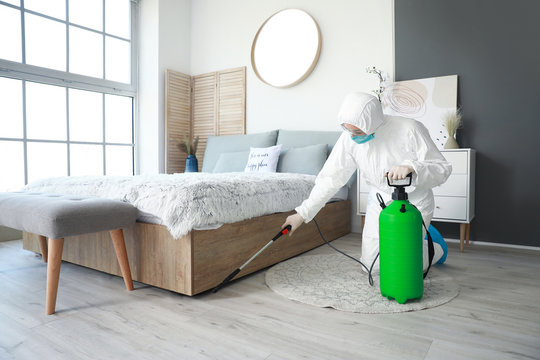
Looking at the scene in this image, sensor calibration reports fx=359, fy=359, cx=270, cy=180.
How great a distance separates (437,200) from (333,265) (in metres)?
1.07

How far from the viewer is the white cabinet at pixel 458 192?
2.64 m

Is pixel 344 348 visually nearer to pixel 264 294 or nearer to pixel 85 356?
pixel 264 294

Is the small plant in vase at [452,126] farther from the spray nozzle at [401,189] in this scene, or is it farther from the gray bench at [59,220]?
the gray bench at [59,220]

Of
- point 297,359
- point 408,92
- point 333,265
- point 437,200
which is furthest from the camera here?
point 408,92

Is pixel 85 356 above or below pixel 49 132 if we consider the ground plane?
below

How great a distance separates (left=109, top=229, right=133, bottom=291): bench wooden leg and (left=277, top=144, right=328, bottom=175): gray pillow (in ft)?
5.92

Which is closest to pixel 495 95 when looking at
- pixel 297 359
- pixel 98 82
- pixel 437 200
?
pixel 437 200

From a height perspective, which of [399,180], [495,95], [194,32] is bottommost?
[399,180]

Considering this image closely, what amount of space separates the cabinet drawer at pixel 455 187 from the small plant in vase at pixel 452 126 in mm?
288

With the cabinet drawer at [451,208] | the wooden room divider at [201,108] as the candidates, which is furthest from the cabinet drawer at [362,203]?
the wooden room divider at [201,108]

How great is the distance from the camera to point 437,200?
2.75 meters

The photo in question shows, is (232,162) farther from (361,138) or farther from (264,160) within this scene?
(361,138)

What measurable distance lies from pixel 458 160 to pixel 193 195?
79.6 inches

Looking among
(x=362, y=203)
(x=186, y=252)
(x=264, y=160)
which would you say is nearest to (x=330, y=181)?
(x=186, y=252)
